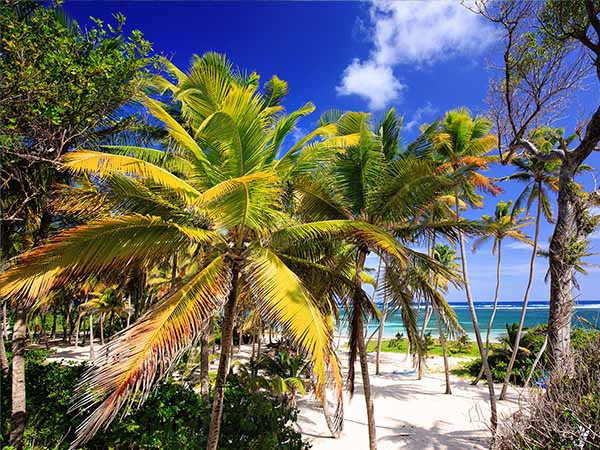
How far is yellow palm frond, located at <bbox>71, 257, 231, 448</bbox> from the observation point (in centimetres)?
340

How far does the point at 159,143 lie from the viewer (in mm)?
11438

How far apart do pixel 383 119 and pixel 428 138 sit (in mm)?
1458

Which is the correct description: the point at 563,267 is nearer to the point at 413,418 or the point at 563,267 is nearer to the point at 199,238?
the point at 199,238

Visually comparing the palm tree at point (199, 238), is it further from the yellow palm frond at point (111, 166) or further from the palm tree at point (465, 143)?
the palm tree at point (465, 143)

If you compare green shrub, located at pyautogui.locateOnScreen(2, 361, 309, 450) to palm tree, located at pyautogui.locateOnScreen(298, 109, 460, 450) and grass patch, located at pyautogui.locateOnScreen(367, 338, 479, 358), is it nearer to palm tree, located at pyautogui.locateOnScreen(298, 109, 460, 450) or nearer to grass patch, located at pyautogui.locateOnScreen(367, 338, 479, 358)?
palm tree, located at pyautogui.locateOnScreen(298, 109, 460, 450)

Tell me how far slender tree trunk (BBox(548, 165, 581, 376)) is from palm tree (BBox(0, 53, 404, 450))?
412 cm

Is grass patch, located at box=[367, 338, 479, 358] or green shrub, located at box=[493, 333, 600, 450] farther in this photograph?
grass patch, located at box=[367, 338, 479, 358]

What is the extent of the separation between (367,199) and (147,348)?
5369 mm

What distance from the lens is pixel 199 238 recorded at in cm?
470

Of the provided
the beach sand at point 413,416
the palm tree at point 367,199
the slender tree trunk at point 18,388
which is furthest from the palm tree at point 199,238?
the beach sand at point 413,416

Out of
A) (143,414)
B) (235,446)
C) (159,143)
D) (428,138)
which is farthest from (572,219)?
(159,143)

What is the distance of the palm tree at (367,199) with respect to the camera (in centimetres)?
700

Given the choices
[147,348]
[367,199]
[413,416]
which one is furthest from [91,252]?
[413,416]

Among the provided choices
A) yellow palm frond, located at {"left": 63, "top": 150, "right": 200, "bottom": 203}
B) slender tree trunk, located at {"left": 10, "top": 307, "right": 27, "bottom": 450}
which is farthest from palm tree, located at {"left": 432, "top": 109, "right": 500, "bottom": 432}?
slender tree trunk, located at {"left": 10, "top": 307, "right": 27, "bottom": 450}
